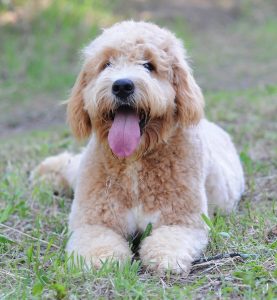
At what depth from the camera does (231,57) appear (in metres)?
14.5

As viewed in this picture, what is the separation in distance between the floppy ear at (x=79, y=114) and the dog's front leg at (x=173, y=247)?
Result: 3.11ft

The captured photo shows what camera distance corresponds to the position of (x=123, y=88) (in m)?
4.52

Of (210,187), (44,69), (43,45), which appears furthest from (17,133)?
(210,187)

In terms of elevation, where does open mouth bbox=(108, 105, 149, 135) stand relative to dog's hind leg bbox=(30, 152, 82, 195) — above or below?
above

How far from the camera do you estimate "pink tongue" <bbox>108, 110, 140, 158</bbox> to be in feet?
15.4

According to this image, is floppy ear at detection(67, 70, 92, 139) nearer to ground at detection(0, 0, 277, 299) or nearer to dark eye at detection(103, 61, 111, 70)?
dark eye at detection(103, 61, 111, 70)

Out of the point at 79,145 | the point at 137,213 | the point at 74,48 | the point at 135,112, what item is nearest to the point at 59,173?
the point at 79,145

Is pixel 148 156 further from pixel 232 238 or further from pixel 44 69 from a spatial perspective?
pixel 44 69

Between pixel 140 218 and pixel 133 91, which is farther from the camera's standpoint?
pixel 140 218

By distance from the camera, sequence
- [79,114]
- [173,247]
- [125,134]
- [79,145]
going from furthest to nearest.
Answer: [79,145] < [79,114] < [125,134] < [173,247]

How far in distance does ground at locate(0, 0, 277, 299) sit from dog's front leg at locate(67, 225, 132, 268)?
0.49 feet

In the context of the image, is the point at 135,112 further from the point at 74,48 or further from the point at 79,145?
the point at 74,48

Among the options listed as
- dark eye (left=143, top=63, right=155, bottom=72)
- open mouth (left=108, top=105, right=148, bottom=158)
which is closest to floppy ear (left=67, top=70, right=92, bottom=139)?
open mouth (left=108, top=105, right=148, bottom=158)

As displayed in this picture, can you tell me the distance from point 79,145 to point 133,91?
11.0 feet
